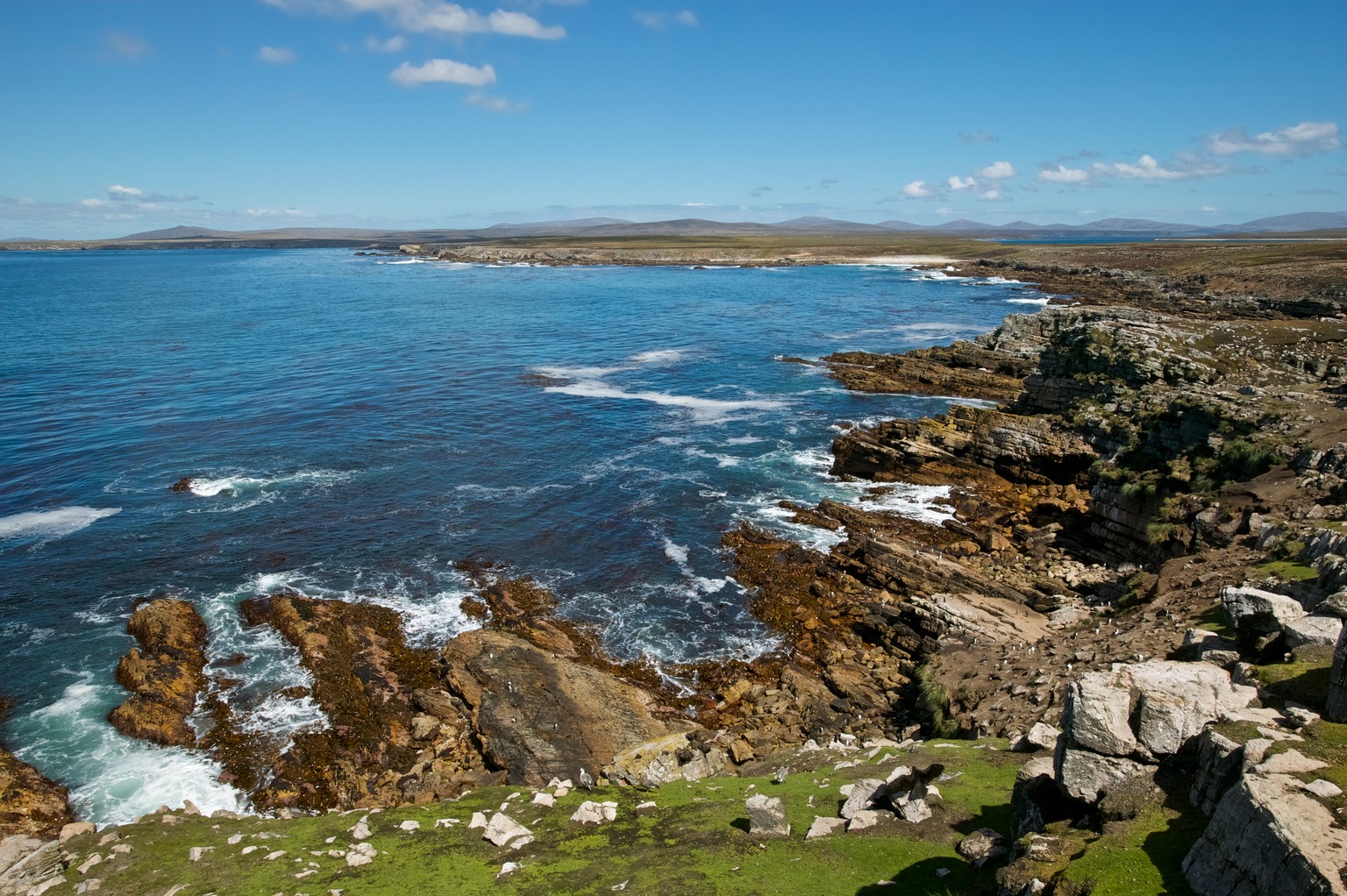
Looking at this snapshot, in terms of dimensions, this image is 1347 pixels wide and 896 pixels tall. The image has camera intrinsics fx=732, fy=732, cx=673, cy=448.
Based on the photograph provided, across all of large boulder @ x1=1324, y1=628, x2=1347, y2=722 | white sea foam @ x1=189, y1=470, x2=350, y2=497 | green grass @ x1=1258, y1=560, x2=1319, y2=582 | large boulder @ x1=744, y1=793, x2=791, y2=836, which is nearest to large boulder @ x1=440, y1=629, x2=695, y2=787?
large boulder @ x1=744, y1=793, x2=791, y2=836

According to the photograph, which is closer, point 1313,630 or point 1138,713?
point 1138,713

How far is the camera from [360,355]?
72688 mm

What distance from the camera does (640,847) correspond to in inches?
516

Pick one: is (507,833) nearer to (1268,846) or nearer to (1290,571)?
(1268,846)

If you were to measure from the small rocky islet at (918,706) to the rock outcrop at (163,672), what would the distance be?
4.6 inches

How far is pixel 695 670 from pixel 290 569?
56.9ft

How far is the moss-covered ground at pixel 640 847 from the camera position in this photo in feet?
36.9

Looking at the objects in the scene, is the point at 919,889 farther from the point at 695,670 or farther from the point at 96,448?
the point at 96,448

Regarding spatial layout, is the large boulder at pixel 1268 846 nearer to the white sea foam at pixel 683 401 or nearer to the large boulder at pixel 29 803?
the large boulder at pixel 29 803

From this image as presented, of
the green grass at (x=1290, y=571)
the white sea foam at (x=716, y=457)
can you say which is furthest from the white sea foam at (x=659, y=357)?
the green grass at (x=1290, y=571)

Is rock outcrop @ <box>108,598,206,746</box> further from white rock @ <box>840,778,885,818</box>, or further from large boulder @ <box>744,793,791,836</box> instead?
white rock @ <box>840,778,885,818</box>

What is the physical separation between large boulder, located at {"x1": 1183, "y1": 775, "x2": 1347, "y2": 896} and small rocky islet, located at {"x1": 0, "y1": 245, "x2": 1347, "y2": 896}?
34 mm

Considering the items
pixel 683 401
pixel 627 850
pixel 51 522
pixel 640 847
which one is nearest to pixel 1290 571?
pixel 640 847

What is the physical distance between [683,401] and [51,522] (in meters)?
38.4
